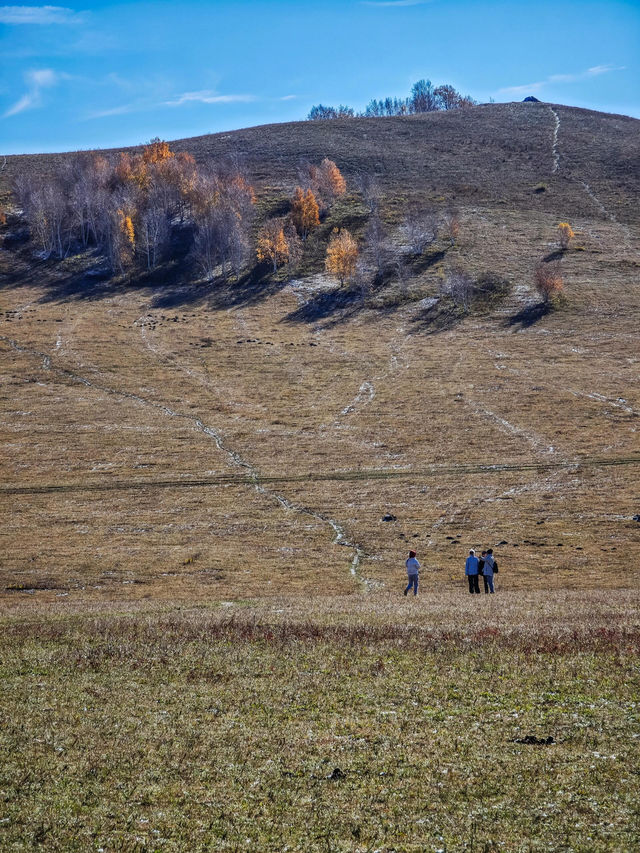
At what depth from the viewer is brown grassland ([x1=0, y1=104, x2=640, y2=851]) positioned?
12688 mm

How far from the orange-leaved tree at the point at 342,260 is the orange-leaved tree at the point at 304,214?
67.2 ft

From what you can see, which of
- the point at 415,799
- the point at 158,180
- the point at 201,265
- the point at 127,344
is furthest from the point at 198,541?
the point at 158,180

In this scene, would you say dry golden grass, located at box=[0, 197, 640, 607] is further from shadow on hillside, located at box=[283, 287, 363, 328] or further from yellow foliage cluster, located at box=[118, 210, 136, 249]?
yellow foliage cluster, located at box=[118, 210, 136, 249]

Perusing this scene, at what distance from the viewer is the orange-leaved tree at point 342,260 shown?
14488 cm

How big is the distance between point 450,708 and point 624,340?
103 metres

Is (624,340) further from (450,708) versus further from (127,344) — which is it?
(450,708)

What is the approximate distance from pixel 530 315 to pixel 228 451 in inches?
2679

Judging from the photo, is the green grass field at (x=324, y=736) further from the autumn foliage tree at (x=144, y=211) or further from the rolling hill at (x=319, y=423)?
the autumn foliage tree at (x=144, y=211)

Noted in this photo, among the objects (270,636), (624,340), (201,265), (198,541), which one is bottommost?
(198,541)

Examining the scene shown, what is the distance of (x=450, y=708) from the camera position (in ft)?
53.8

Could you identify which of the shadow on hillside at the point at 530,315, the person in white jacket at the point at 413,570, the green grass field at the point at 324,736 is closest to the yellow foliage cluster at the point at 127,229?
the shadow on hillside at the point at 530,315

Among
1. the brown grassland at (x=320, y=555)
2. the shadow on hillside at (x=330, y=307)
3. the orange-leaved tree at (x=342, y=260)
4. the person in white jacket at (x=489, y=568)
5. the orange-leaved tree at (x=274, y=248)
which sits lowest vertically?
the person in white jacket at (x=489, y=568)

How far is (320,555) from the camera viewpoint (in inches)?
1948

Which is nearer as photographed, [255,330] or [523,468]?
[523,468]
